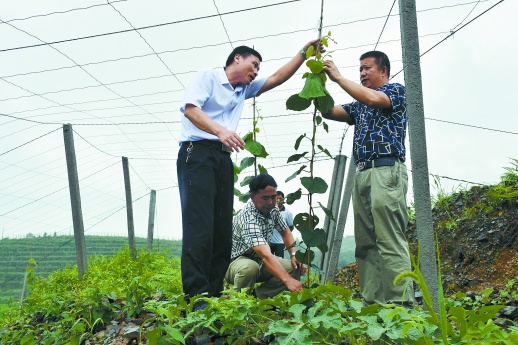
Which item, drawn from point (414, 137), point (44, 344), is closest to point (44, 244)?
point (44, 344)

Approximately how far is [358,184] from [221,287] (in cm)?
105

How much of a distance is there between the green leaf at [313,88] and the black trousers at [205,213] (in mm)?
597

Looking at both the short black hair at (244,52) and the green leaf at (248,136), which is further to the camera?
the green leaf at (248,136)

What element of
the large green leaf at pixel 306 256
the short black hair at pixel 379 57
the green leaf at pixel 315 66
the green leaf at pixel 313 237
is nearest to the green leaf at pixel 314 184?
the green leaf at pixel 313 237

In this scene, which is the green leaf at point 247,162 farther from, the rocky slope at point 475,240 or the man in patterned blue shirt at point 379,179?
the rocky slope at point 475,240

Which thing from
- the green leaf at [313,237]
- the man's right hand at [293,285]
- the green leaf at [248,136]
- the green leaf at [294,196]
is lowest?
the man's right hand at [293,285]

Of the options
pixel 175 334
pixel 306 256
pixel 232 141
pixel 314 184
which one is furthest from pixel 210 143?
pixel 175 334

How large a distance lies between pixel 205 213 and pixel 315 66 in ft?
3.39

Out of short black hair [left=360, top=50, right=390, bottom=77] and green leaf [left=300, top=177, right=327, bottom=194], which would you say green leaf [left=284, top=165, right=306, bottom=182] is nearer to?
green leaf [left=300, top=177, right=327, bottom=194]

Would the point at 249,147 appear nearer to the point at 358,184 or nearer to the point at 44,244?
the point at 358,184

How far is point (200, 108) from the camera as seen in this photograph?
3064mm

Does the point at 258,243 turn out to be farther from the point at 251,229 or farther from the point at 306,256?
the point at 306,256

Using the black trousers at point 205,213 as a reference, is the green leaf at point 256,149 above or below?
above

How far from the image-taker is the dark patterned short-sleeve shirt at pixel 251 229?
11.9 feet
